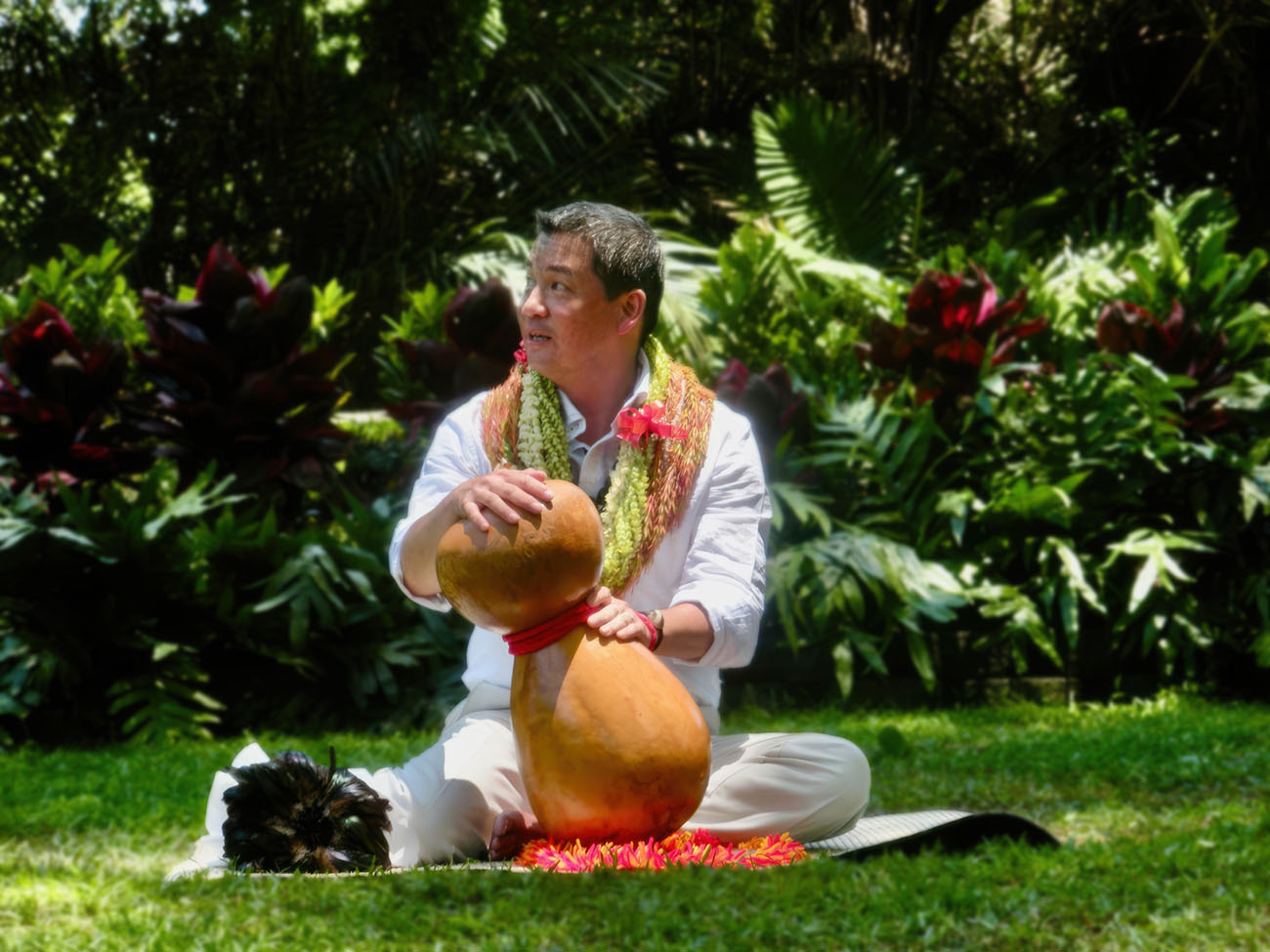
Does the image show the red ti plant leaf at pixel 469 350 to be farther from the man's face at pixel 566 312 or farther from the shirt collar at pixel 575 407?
the man's face at pixel 566 312

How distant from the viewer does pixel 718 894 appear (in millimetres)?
2352

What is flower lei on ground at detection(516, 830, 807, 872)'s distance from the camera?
238cm

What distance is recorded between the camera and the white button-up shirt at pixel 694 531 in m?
2.69

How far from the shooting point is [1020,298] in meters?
5.79

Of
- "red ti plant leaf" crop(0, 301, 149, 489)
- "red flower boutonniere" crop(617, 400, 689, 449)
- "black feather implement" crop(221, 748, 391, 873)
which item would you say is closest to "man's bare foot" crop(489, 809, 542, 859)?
"black feather implement" crop(221, 748, 391, 873)

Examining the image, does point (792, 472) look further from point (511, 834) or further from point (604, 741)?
point (604, 741)

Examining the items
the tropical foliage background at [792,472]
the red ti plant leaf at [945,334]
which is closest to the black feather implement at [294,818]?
the tropical foliage background at [792,472]

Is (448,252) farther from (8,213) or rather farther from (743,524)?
(743,524)

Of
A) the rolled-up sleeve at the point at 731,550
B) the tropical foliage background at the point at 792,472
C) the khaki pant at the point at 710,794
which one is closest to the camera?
the rolled-up sleeve at the point at 731,550

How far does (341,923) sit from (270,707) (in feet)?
9.93

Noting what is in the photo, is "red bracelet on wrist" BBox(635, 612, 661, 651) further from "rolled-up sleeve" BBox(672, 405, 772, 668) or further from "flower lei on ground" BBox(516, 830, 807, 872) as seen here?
"flower lei on ground" BBox(516, 830, 807, 872)

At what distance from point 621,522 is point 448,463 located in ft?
1.59

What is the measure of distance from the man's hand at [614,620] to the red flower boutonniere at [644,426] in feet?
1.28

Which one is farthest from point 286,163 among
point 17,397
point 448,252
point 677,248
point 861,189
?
point 17,397
